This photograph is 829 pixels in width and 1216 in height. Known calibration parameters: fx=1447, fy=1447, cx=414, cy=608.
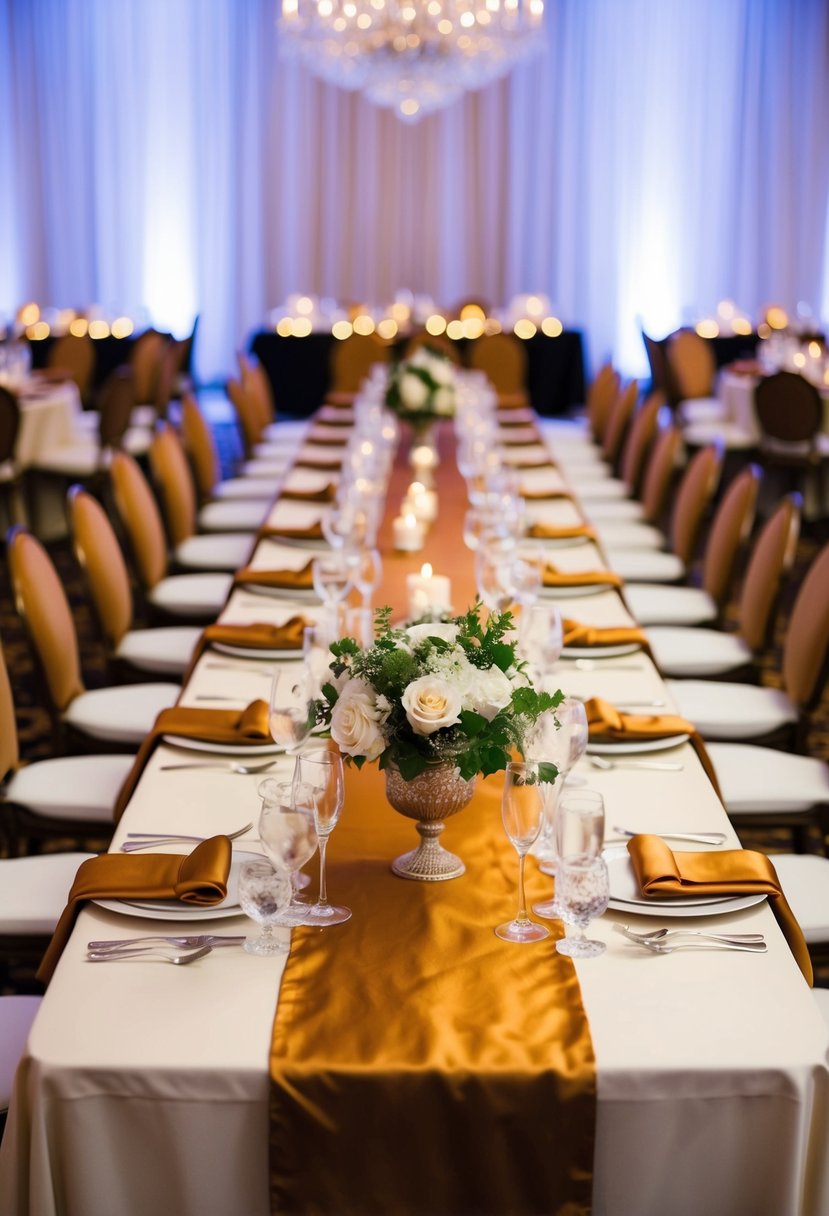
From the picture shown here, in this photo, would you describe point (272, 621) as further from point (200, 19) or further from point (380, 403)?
point (200, 19)

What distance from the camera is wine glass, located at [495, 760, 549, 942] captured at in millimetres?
2023

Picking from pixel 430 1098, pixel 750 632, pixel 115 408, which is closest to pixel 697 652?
pixel 750 632

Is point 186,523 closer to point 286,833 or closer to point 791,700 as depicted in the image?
point 791,700

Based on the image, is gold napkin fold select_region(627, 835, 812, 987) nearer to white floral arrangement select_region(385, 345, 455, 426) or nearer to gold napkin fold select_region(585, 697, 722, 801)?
gold napkin fold select_region(585, 697, 722, 801)

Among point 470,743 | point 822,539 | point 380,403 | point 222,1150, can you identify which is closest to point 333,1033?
point 222,1150

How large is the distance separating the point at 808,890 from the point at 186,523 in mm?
3584

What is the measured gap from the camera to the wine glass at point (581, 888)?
6.31 feet

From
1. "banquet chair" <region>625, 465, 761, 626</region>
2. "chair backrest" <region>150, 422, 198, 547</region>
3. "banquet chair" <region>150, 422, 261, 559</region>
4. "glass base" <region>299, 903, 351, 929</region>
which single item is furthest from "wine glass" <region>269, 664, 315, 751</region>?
"chair backrest" <region>150, 422, 198, 547</region>

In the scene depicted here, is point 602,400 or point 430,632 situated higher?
point 602,400

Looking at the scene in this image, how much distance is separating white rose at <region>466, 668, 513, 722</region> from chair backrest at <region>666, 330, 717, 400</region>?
328 inches

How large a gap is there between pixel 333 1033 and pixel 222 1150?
7.7 inches

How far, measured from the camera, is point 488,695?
2.08m

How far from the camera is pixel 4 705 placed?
10.6 feet

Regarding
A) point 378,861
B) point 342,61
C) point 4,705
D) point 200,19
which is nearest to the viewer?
point 378,861
